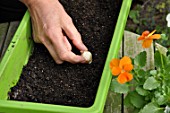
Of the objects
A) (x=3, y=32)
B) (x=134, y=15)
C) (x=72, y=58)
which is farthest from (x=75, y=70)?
(x=134, y=15)

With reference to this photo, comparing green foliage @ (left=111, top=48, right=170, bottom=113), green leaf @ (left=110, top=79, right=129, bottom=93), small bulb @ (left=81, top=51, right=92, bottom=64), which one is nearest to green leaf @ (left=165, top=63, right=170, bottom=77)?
green foliage @ (left=111, top=48, right=170, bottom=113)

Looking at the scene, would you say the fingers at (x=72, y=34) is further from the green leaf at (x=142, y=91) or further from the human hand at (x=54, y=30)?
the green leaf at (x=142, y=91)

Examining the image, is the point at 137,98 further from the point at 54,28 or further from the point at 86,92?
the point at 54,28

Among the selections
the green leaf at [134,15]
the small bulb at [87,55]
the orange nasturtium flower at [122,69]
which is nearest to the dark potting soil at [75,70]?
the small bulb at [87,55]

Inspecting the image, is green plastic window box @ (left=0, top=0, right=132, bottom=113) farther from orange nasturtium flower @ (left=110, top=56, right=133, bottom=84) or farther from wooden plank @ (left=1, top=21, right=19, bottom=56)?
wooden plank @ (left=1, top=21, right=19, bottom=56)

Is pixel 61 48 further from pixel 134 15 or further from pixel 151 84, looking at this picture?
pixel 134 15

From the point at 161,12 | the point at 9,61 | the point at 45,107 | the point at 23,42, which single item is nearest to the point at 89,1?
the point at 23,42
